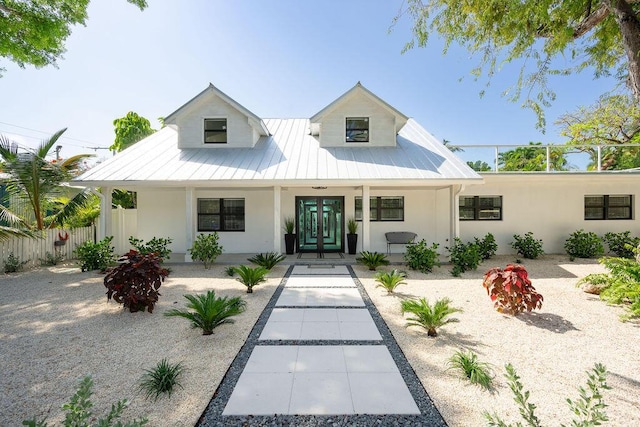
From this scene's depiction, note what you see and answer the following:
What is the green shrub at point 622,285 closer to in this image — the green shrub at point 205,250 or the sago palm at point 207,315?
the sago palm at point 207,315

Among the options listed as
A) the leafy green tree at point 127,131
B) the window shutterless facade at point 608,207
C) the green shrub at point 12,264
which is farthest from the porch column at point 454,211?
the leafy green tree at point 127,131

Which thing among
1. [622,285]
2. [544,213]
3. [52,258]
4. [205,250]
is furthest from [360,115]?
[52,258]

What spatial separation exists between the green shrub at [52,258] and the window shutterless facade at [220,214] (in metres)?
4.84

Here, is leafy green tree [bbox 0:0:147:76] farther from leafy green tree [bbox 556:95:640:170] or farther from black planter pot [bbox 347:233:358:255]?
leafy green tree [bbox 556:95:640:170]

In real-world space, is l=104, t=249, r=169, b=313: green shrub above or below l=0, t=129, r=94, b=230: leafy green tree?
below

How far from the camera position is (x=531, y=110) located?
7520 mm

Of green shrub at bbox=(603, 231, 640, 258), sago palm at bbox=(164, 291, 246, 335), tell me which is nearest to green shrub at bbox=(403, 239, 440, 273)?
sago palm at bbox=(164, 291, 246, 335)

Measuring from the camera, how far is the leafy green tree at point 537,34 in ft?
Answer: 18.6

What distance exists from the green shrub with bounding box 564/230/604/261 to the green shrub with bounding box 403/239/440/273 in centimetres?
641

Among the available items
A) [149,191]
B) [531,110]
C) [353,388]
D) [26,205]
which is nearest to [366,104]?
[531,110]

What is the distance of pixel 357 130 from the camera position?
1162cm

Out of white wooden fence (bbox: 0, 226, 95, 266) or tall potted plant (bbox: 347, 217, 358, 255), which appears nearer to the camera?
white wooden fence (bbox: 0, 226, 95, 266)

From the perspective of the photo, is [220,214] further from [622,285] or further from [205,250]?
[622,285]

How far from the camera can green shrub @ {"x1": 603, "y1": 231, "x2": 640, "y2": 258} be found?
1100 cm
